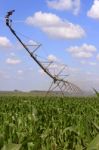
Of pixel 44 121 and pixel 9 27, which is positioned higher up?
pixel 9 27

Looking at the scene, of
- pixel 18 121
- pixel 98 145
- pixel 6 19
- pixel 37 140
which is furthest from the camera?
pixel 6 19

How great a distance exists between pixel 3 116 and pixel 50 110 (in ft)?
7.33

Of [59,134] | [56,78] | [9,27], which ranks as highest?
[9,27]

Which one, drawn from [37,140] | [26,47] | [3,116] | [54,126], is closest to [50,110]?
[3,116]

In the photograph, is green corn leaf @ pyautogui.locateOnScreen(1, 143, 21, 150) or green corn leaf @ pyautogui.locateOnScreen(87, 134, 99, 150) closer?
green corn leaf @ pyautogui.locateOnScreen(1, 143, 21, 150)

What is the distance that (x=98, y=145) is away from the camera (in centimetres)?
272

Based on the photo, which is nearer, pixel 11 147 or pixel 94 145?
pixel 11 147

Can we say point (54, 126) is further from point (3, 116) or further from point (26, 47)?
point (26, 47)

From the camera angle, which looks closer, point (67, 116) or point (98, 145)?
point (98, 145)

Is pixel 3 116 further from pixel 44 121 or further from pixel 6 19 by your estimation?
pixel 6 19

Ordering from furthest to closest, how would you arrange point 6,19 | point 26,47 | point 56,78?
point 56,78 → point 26,47 → point 6,19

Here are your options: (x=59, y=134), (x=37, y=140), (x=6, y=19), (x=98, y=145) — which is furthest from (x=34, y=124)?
(x=6, y=19)

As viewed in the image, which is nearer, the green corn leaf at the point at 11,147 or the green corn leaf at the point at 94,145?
the green corn leaf at the point at 11,147

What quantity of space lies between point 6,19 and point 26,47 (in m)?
3.84
